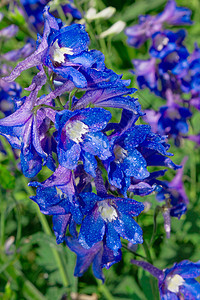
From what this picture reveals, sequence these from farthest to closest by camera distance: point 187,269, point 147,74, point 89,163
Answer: point 147,74
point 187,269
point 89,163

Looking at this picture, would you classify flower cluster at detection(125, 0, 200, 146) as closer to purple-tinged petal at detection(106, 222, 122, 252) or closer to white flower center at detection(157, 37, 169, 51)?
white flower center at detection(157, 37, 169, 51)

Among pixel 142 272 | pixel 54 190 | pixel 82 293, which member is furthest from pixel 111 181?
pixel 82 293

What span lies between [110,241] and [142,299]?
106 centimetres

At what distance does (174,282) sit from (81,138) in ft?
1.99

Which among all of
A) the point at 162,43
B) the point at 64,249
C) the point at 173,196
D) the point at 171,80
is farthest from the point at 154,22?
the point at 64,249

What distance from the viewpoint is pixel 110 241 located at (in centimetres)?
114

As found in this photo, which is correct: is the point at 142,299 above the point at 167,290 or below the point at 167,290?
below

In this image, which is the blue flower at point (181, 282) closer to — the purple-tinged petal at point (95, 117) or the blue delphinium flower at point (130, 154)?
the blue delphinium flower at point (130, 154)

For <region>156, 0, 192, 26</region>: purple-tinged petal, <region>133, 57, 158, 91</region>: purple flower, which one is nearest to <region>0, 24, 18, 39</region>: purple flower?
<region>133, 57, 158, 91</region>: purple flower

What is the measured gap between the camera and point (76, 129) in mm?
1113

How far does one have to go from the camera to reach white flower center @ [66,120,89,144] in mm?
1101

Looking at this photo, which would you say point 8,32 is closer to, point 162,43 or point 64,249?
point 162,43

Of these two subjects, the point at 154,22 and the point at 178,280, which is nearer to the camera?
the point at 178,280

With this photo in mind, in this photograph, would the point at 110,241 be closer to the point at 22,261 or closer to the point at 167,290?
the point at 167,290
